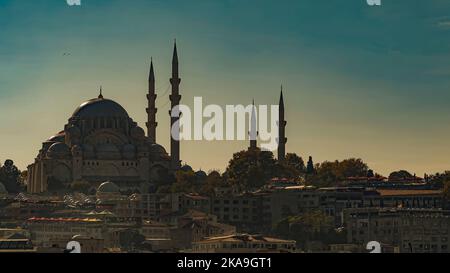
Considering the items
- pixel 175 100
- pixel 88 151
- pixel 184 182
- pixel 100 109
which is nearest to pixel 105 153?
pixel 88 151

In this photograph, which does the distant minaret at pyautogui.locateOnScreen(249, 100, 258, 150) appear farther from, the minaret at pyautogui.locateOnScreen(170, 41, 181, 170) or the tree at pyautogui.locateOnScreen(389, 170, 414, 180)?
the tree at pyautogui.locateOnScreen(389, 170, 414, 180)

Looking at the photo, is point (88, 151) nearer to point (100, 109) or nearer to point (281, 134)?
point (100, 109)

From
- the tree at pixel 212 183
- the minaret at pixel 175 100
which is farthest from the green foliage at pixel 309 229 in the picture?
the minaret at pixel 175 100

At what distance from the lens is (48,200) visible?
299ft

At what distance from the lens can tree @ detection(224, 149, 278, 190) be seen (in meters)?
94.1

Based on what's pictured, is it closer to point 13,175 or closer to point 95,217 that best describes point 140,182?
point 13,175

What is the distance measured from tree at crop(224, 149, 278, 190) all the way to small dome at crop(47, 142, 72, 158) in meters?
11.8

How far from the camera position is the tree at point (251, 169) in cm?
9412

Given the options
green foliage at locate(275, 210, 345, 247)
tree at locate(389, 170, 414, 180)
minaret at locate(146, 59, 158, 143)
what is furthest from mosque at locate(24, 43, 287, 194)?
green foliage at locate(275, 210, 345, 247)

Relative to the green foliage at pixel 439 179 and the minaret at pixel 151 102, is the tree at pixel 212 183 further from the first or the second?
the green foliage at pixel 439 179

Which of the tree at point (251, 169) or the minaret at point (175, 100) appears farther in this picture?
the tree at point (251, 169)

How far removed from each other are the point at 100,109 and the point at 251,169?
14159 millimetres
